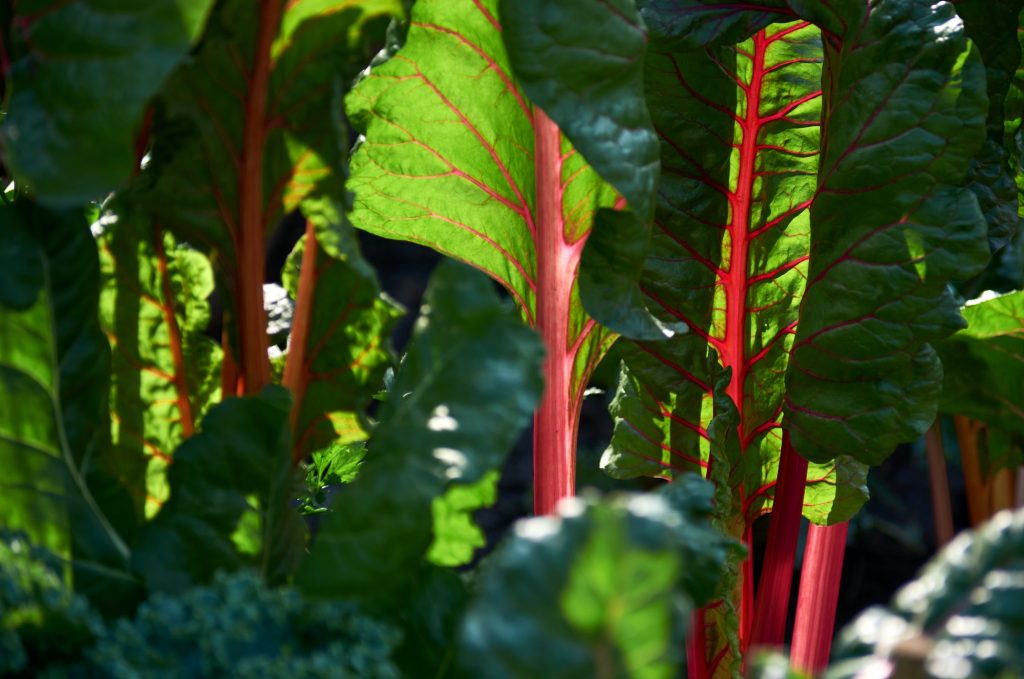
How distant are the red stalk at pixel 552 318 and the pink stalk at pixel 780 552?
204mm

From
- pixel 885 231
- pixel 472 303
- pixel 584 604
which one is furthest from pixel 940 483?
pixel 584 604

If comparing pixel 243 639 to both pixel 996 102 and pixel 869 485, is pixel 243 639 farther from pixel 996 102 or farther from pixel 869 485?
pixel 869 485

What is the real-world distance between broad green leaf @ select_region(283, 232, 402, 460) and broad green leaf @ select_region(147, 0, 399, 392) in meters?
0.03

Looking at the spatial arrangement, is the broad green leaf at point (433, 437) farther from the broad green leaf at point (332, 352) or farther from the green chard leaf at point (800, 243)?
the green chard leaf at point (800, 243)

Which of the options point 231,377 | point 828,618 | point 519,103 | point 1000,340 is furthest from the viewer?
point 1000,340

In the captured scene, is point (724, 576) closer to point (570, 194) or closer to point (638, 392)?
point (638, 392)

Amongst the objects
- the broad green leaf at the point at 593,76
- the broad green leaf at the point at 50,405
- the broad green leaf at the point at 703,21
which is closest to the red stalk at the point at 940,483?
the broad green leaf at the point at 703,21

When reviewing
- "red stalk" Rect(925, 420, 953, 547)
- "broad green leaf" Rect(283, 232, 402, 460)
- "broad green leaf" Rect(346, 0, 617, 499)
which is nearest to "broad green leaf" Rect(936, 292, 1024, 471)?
"red stalk" Rect(925, 420, 953, 547)

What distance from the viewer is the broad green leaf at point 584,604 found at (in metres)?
0.44

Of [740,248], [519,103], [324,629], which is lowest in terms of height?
[324,629]

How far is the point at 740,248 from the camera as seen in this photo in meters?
1.06

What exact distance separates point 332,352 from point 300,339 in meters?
0.02

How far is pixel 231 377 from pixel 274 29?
0.24m

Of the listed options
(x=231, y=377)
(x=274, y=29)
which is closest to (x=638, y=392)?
(x=231, y=377)
